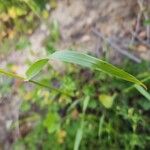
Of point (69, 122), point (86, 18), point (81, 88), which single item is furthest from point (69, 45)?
point (69, 122)

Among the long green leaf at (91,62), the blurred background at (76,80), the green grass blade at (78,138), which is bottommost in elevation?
the long green leaf at (91,62)

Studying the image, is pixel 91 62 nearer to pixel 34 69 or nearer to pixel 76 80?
pixel 34 69

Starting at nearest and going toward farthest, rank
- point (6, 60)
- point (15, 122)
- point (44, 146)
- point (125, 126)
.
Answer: point (125, 126) < point (44, 146) < point (15, 122) < point (6, 60)

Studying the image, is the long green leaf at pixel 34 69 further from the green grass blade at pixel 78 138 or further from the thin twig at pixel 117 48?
the thin twig at pixel 117 48

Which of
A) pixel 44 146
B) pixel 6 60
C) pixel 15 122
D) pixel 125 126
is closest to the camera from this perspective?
pixel 125 126

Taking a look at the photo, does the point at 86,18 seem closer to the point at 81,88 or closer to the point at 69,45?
the point at 69,45

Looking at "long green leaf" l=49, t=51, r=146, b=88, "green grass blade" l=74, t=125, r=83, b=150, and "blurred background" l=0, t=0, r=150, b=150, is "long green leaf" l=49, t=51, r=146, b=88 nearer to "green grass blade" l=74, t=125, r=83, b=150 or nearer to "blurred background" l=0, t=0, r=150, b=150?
"blurred background" l=0, t=0, r=150, b=150

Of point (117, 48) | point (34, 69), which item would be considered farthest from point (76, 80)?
point (34, 69)

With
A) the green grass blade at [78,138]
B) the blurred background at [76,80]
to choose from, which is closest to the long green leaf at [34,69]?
the blurred background at [76,80]
